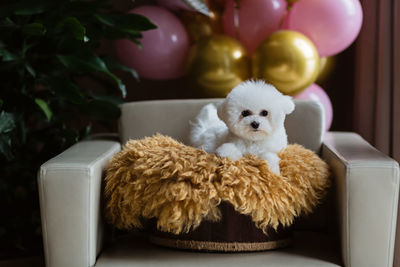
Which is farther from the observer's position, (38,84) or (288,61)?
(38,84)

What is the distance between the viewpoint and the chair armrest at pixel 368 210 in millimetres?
1089

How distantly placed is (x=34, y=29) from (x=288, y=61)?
33.4 inches

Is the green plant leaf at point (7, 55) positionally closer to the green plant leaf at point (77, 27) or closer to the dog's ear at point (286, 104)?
the green plant leaf at point (77, 27)

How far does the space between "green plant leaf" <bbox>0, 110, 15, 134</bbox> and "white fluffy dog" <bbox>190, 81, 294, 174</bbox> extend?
77cm

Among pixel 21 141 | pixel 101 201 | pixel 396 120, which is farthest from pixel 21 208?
pixel 396 120

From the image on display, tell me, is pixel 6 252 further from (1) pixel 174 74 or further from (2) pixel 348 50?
(2) pixel 348 50

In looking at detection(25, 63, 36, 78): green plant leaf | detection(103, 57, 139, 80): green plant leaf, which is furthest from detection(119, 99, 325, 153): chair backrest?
detection(25, 63, 36, 78): green plant leaf

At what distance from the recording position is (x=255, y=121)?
116 centimetres

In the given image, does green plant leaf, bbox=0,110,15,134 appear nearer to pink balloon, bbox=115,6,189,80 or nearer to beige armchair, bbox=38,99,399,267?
beige armchair, bbox=38,99,399,267

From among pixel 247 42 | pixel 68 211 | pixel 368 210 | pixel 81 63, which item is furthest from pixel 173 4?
pixel 368 210

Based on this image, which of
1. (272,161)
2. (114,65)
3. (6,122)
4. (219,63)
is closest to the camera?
(272,161)

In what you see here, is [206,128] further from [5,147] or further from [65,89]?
[5,147]

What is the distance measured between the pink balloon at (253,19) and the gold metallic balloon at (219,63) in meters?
0.07

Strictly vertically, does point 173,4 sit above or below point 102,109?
above
